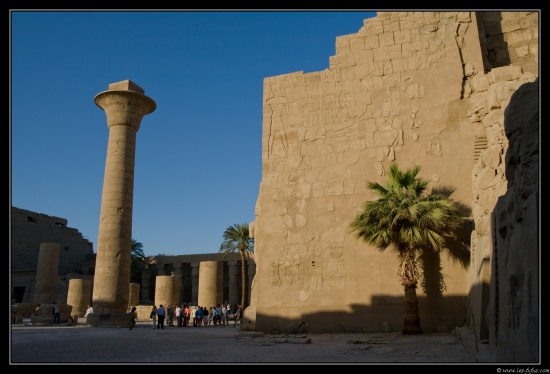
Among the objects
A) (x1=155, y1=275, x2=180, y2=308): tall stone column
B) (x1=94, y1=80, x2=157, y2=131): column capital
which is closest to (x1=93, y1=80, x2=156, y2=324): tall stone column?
(x1=94, y1=80, x2=157, y2=131): column capital

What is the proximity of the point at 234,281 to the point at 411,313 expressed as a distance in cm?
2573

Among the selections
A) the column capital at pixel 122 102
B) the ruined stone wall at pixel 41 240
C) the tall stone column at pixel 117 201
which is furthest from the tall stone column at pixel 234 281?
the column capital at pixel 122 102

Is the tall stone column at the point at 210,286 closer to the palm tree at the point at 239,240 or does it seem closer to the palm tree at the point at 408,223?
the palm tree at the point at 239,240

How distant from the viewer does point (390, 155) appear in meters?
15.0

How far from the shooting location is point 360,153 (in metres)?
15.3

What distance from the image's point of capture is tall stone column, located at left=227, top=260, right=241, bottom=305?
123 feet

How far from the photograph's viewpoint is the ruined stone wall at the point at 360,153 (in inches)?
558

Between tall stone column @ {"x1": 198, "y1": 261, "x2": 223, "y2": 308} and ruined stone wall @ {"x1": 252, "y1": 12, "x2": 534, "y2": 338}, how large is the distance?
46.4 ft

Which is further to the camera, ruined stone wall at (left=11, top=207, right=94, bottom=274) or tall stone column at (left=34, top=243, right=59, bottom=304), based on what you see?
ruined stone wall at (left=11, top=207, right=94, bottom=274)

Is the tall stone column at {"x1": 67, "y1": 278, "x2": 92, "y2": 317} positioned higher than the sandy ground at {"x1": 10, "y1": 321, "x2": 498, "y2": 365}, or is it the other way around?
the tall stone column at {"x1": 67, "y1": 278, "x2": 92, "y2": 317}

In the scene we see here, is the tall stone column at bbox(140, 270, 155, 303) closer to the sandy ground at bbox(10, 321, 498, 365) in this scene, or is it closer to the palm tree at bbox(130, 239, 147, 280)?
the palm tree at bbox(130, 239, 147, 280)

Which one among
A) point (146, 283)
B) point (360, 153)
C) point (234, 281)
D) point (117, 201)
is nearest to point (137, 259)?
point (146, 283)

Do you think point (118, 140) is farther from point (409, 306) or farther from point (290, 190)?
point (409, 306)
